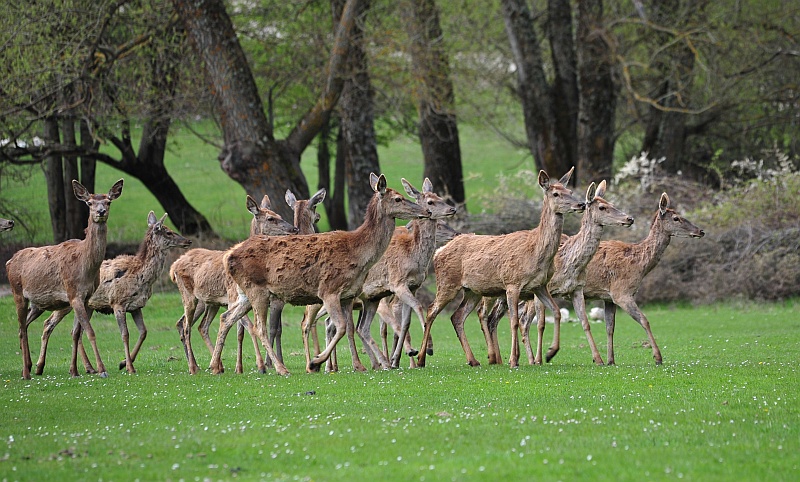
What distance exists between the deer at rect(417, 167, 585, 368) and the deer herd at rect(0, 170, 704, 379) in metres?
0.02

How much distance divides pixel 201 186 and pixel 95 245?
36.6m

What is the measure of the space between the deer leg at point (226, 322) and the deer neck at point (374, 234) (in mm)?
1787

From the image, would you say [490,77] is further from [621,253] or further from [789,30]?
[621,253]

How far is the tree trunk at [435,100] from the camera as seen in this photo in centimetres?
2870

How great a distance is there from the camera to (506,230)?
96.4ft

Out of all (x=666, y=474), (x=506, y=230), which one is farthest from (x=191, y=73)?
(x=666, y=474)

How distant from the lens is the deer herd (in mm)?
14875

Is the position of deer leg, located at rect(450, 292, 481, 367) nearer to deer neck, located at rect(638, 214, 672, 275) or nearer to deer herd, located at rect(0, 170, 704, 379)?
deer herd, located at rect(0, 170, 704, 379)

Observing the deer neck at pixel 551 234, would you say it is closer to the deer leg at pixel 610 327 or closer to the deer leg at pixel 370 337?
the deer leg at pixel 610 327

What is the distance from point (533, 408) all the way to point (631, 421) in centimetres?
116

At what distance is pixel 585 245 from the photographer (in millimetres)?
15812

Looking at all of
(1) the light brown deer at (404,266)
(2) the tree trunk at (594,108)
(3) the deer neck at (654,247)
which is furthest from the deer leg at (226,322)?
(2) the tree trunk at (594,108)

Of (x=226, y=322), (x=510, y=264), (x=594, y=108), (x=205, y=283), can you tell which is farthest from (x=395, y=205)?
(x=594, y=108)

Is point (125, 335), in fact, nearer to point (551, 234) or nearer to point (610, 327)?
point (551, 234)
